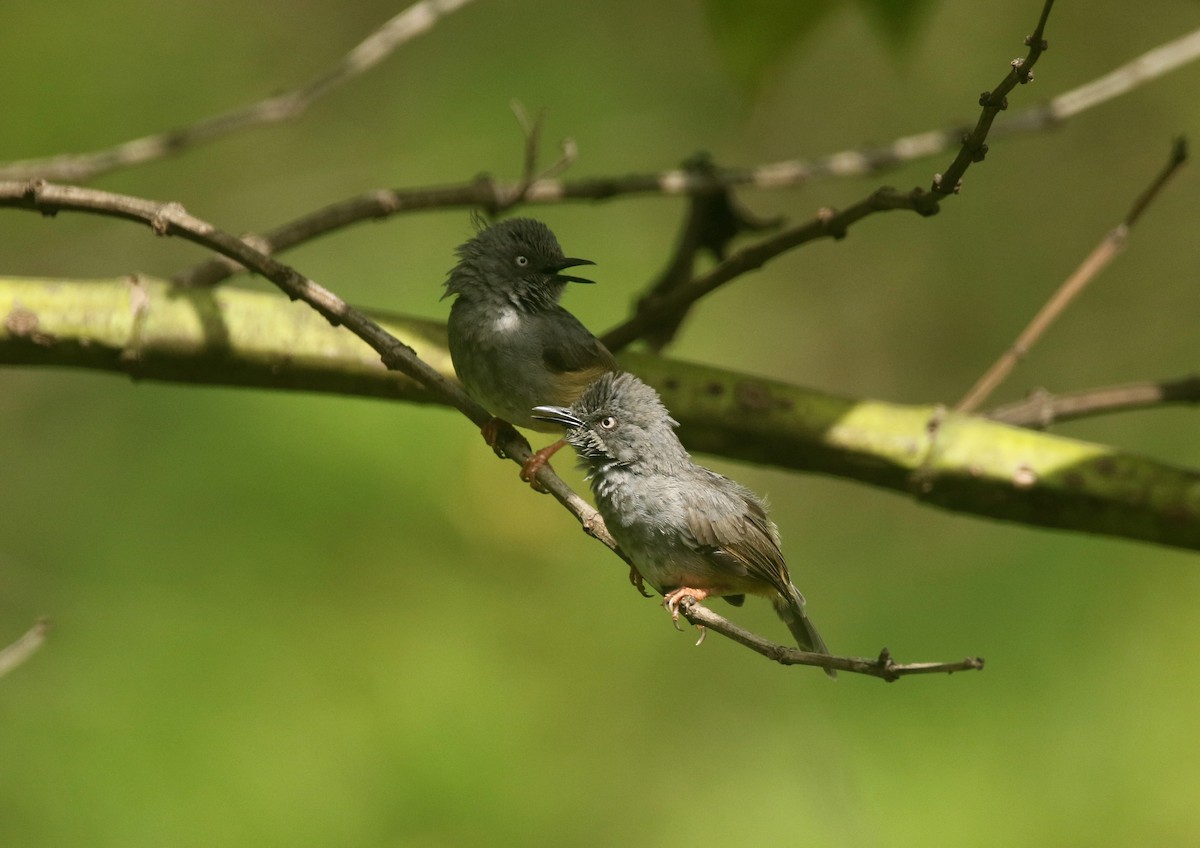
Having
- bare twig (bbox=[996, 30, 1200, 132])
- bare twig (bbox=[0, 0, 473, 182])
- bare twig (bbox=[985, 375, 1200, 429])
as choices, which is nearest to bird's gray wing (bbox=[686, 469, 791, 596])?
bare twig (bbox=[985, 375, 1200, 429])

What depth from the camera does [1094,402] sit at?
405cm

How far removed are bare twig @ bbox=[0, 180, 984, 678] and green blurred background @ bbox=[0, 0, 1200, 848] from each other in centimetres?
115

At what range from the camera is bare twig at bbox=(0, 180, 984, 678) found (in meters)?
2.71

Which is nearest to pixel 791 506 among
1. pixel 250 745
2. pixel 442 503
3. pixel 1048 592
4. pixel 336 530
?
pixel 1048 592

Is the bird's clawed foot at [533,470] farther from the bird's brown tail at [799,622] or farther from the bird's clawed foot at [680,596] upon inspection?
the bird's brown tail at [799,622]

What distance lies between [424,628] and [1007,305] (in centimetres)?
384

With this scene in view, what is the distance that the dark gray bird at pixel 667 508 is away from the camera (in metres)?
2.95

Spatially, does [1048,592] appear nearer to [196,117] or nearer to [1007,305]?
[1007,305]

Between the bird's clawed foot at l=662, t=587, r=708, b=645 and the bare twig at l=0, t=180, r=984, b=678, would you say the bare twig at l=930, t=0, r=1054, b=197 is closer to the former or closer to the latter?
the bare twig at l=0, t=180, r=984, b=678

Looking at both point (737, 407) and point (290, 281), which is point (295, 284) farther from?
point (737, 407)

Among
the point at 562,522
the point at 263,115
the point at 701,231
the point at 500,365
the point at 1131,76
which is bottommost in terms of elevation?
the point at 500,365

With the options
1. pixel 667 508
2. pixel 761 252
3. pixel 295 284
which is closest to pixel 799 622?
pixel 667 508

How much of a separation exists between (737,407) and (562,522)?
89.9 inches

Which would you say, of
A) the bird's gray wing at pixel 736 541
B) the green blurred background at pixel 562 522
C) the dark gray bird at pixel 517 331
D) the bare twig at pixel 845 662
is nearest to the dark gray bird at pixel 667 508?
the bird's gray wing at pixel 736 541
